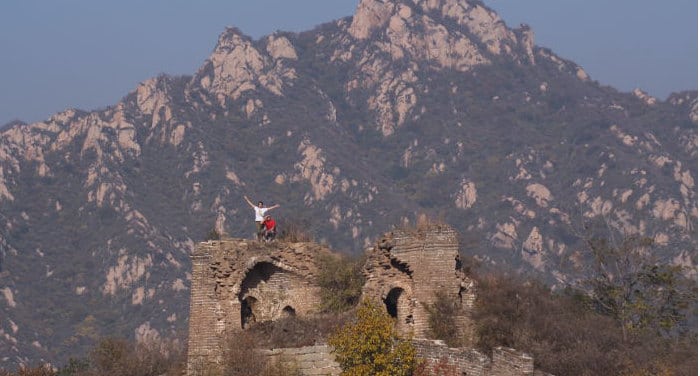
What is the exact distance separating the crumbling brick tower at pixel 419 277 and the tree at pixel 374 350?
165cm

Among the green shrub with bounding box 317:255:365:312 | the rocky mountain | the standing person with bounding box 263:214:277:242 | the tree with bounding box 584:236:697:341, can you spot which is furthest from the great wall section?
the rocky mountain

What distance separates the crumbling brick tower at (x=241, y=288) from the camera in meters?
39.4

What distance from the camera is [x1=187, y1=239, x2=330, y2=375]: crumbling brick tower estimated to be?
129ft

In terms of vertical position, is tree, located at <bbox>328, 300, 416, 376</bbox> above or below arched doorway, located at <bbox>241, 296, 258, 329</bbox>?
below

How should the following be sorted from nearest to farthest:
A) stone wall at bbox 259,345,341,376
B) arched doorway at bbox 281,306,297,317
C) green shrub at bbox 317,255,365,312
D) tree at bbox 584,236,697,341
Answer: stone wall at bbox 259,345,341,376 < green shrub at bbox 317,255,365,312 < arched doorway at bbox 281,306,297,317 < tree at bbox 584,236,697,341

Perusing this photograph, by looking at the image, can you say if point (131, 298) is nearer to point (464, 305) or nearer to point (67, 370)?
point (67, 370)

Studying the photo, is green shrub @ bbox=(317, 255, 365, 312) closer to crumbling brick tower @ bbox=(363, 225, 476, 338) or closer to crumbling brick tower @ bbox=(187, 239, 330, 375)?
crumbling brick tower @ bbox=(187, 239, 330, 375)

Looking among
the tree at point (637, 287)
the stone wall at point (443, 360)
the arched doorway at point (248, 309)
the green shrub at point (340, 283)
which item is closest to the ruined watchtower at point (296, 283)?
the arched doorway at point (248, 309)

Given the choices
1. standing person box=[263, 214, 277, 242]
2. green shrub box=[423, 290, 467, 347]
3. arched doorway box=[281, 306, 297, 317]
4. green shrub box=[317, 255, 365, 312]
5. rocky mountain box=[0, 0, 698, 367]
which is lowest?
green shrub box=[423, 290, 467, 347]

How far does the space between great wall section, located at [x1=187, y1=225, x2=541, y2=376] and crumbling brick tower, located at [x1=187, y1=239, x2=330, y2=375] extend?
0.08ft

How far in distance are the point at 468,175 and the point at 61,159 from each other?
151ft

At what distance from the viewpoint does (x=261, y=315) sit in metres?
41.0

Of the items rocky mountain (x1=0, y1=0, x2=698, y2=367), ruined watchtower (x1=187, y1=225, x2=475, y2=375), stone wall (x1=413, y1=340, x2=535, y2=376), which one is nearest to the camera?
stone wall (x1=413, y1=340, x2=535, y2=376)

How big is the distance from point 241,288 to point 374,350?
19.7 ft
